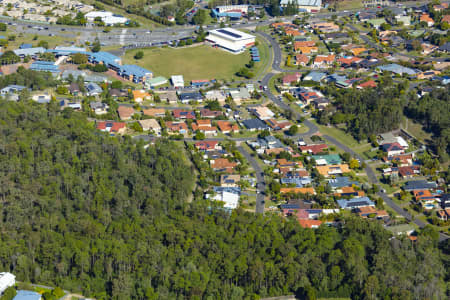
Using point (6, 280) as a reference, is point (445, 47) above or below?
above

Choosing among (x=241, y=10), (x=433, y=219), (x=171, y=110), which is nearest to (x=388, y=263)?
(x=433, y=219)

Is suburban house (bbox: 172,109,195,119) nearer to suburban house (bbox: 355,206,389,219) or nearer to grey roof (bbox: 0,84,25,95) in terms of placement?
grey roof (bbox: 0,84,25,95)

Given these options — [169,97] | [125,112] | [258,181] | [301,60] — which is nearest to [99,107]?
[125,112]

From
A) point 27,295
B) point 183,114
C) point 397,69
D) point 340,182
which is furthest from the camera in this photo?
point 397,69

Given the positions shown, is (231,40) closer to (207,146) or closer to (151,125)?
(151,125)

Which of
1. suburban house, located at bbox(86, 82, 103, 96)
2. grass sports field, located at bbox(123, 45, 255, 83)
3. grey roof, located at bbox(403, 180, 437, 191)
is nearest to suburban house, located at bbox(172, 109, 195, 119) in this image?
grass sports field, located at bbox(123, 45, 255, 83)

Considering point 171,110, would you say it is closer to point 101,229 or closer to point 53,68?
point 53,68
